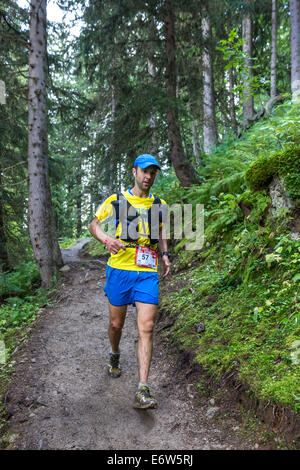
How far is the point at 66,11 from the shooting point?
955cm

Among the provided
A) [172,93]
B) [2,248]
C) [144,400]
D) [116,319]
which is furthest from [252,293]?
[2,248]

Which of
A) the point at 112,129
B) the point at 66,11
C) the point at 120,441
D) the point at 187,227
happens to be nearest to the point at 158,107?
the point at 112,129

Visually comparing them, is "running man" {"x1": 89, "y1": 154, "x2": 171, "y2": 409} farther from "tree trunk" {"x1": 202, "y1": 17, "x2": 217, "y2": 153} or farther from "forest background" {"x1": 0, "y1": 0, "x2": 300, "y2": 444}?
"tree trunk" {"x1": 202, "y1": 17, "x2": 217, "y2": 153}

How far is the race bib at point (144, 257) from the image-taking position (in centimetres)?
384

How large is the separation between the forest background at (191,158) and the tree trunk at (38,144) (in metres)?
0.03

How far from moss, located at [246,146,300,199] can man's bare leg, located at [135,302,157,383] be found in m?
2.42

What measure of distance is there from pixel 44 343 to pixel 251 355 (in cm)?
356

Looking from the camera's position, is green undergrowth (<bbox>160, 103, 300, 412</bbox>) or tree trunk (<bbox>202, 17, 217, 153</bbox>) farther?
tree trunk (<bbox>202, 17, 217, 153</bbox>)

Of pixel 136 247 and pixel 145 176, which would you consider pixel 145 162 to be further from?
pixel 136 247

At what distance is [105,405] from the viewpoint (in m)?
3.71

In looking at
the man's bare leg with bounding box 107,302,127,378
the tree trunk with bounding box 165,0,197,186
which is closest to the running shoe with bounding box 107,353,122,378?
the man's bare leg with bounding box 107,302,127,378

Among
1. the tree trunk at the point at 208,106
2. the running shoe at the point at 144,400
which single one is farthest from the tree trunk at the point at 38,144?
the running shoe at the point at 144,400

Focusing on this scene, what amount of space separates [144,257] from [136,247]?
15 cm

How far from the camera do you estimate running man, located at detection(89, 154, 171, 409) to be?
3.75 metres
